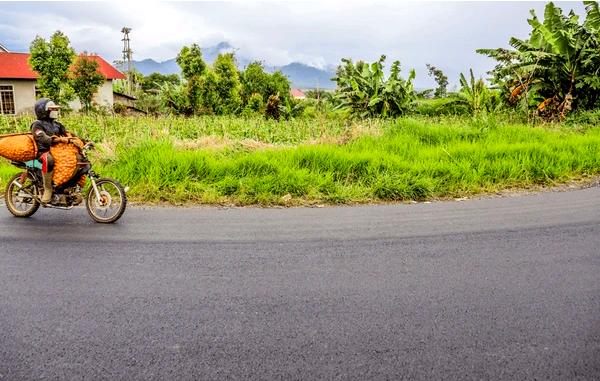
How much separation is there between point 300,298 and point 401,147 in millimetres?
6361

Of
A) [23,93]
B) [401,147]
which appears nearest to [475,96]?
[401,147]

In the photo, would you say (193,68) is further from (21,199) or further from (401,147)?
(21,199)

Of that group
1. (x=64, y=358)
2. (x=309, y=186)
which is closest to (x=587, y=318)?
(x=64, y=358)

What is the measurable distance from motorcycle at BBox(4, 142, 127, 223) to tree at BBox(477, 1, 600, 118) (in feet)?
42.5

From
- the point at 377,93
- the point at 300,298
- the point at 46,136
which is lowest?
the point at 300,298

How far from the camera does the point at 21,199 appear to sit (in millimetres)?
6230

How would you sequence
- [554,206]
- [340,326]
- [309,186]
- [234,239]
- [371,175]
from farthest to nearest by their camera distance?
[371,175] → [309,186] → [554,206] → [234,239] → [340,326]

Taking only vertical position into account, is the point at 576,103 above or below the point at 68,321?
above

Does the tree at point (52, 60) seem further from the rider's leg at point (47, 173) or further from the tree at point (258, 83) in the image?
the rider's leg at point (47, 173)

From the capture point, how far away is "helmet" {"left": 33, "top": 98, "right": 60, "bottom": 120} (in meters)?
5.96

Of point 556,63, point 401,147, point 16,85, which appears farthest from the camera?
point 16,85

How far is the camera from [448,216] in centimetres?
621

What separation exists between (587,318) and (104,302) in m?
3.68

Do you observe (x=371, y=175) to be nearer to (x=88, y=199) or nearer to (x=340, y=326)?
(x=88, y=199)
